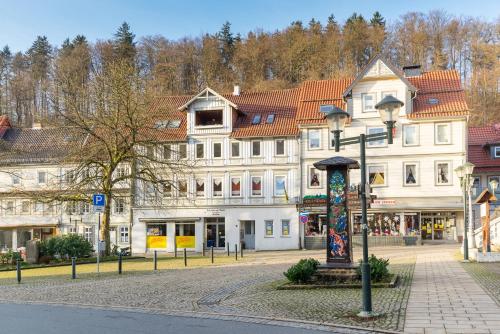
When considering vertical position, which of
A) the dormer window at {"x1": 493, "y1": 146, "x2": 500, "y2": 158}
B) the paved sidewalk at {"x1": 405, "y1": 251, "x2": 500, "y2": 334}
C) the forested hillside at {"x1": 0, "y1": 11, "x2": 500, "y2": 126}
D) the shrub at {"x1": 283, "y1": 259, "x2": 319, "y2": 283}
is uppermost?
the forested hillside at {"x1": 0, "y1": 11, "x2": 500, "y2": 126}

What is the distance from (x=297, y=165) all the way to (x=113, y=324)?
113ft

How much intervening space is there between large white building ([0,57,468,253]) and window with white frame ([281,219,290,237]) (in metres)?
0.08

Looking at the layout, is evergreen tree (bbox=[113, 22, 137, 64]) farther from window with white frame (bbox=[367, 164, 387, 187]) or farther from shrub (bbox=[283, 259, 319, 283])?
shrub (bbox=[283, 259, 319, 283])

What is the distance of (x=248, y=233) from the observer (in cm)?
4628

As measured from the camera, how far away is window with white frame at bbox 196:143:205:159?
1847 inches

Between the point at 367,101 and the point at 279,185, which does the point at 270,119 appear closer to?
the point at 279,185

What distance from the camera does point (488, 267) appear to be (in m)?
21.8

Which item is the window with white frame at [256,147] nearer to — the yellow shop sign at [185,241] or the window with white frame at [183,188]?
the window with white frame at [183,188]

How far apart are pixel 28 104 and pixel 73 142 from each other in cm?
3786

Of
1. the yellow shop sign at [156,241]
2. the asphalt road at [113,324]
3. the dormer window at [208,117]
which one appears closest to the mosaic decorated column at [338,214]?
the asphalt road at [113,324]

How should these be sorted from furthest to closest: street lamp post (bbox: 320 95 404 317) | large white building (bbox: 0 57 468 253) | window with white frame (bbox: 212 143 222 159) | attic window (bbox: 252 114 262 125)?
1. attic window (bbox: 252 114 262 125)
2. window with white frame (bbox: 212 143 222 159)
3. large white building (bbox: 0 57 468 253)
4. street lamp post (bbox: 320 95 404 317)

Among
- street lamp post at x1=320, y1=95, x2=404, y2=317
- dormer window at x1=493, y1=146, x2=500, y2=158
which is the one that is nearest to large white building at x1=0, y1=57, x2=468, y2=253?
dormer window at x1=493, y1=146, x2=500, y2=158

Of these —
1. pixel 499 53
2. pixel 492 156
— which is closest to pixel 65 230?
A: pixel 492 156

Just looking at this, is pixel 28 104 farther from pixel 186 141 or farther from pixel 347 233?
pixel 347 233
